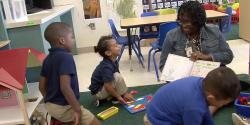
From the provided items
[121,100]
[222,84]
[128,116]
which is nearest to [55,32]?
[222,84]

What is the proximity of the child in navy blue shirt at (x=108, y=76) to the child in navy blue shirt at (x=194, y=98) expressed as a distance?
1312mm

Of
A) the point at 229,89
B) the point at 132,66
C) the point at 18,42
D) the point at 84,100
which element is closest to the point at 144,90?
the point at 84,100

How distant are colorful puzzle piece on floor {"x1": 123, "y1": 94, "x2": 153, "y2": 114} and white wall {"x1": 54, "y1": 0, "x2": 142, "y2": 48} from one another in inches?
100.0

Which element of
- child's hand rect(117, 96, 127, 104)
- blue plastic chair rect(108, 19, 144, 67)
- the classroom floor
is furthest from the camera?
blue plastic chair rect(108, 19, 144, 67)

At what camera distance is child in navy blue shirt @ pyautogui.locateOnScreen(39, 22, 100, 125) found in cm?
181

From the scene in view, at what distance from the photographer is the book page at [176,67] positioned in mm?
2303

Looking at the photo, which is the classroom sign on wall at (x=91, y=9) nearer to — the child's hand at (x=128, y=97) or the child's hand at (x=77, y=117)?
the child's hand at (x=128, y=97)

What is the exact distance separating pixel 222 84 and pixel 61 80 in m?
0.96

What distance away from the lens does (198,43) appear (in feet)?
7.80

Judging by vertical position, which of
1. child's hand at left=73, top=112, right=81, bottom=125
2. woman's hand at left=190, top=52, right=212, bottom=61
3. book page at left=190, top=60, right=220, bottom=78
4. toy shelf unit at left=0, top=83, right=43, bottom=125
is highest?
woman's hand at left=190, top=52, right=212, bottom=61

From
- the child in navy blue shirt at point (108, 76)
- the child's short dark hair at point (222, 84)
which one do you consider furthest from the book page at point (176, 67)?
the child's short dark hair at point (222, 84)

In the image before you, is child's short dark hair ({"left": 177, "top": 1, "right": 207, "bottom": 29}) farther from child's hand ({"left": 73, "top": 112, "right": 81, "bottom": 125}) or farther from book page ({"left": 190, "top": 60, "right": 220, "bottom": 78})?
child's hand ({"left": 73, "top": 112, "right": 81, "bottom": 125})

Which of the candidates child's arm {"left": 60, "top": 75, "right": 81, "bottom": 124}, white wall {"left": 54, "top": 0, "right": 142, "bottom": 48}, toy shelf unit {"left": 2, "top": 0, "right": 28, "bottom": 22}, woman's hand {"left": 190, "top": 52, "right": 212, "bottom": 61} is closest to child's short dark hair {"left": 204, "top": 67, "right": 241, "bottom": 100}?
child's arm {"left": 60, "top": 75, "right": 81, "bottom": 124}

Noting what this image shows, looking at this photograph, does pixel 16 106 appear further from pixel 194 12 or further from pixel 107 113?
pixel 194 12
